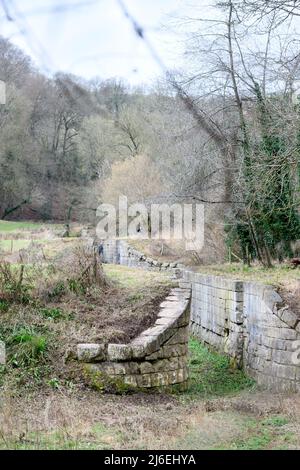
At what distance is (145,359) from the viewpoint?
26.7ft

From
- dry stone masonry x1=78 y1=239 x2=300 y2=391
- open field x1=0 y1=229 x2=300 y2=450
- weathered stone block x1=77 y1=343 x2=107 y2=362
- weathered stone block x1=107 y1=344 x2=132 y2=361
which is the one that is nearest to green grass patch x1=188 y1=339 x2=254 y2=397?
open field x1=0 y1=229 x2=300 y2=450

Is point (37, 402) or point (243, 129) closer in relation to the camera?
point (37, 402)

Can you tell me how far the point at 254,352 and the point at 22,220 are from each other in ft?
108

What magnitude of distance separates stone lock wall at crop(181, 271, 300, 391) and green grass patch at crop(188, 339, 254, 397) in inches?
7.9

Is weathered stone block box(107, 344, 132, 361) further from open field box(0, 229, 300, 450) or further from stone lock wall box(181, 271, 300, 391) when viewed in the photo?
stone lock wall box(181, 271, 300, 391)

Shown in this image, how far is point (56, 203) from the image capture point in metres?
40.8

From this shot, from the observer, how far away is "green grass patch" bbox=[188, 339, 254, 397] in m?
9.53

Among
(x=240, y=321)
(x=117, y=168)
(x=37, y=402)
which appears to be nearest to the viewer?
(x=37, y=402)

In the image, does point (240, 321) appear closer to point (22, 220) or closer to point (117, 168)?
point (117, 168)

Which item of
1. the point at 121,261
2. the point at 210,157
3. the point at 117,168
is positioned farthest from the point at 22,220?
the point at 210,157

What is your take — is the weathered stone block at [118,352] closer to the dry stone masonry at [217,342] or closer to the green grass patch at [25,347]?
the dry stone masonry at [217,342]

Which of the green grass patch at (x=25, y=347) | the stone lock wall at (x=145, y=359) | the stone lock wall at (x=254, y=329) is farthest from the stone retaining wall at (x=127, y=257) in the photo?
the green grass patch at (x=25, y=347)

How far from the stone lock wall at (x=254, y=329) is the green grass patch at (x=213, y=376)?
0.20m

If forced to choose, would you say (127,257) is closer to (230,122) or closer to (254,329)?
(230,122)
